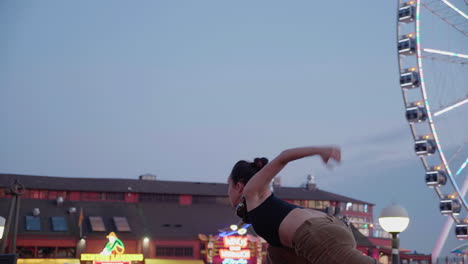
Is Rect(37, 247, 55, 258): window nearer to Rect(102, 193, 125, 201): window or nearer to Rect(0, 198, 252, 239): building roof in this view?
Rect(0, 198, 252, 239): building roof

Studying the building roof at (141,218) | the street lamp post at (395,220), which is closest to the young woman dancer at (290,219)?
the street lamp post at (395,220)

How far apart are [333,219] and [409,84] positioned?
93.6 ft

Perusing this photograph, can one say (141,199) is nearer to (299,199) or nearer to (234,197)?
(299,199)

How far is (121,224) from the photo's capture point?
54125 millimetres

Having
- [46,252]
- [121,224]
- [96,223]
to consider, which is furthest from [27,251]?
[121,224]

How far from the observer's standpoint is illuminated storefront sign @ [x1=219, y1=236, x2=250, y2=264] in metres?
41.3

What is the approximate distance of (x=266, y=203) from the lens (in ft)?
14.0

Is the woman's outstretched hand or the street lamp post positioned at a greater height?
the woman's outstretched hand

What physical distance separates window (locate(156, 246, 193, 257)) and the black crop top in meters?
50.3

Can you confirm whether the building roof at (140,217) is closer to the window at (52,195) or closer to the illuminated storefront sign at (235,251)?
the window at (52,195)

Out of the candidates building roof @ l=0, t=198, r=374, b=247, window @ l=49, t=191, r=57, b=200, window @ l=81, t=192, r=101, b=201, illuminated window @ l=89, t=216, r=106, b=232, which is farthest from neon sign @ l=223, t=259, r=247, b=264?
window @ l=49, t=191, r=57, b=200

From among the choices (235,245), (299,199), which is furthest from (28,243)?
(299,199)

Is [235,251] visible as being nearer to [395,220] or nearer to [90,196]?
[90,196]

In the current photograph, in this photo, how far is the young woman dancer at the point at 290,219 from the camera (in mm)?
3777
